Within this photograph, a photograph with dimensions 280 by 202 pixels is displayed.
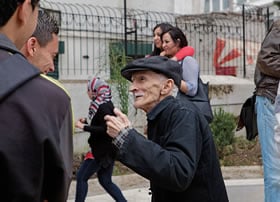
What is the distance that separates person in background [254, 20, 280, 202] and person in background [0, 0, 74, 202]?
343 cm

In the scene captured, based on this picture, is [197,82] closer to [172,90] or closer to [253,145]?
[172,90]

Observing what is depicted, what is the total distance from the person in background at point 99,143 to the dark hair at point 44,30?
262 cm

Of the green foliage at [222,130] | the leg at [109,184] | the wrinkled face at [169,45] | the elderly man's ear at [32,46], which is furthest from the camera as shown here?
the green foliage at [222,130]

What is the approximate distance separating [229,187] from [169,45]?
8.11 ft

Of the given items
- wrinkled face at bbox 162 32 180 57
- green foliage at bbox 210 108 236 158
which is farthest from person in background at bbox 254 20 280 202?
green foliage at bbox 210 108 236 158

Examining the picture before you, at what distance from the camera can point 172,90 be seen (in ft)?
8.89

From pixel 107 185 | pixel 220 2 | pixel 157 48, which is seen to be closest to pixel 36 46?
pixel 157 48

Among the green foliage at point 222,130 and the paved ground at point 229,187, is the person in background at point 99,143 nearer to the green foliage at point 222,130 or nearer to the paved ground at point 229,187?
the paved ground at point 229,187

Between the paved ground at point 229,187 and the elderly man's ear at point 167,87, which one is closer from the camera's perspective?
the elderly man's ear at point 167,87

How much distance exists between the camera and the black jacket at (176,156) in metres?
2.27

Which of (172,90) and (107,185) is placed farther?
(107,185)

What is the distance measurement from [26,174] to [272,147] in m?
3.62

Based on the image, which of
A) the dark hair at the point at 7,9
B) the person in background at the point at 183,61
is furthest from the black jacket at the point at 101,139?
the dark hair at the point at 7,9

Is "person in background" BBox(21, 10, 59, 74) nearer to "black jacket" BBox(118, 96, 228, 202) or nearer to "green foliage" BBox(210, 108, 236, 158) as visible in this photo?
"black jacket" BBox(118, 96, 228, 202)
